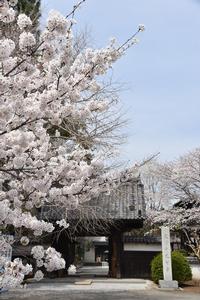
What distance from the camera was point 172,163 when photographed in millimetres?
23422

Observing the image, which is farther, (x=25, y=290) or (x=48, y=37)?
(x=25, y=290)

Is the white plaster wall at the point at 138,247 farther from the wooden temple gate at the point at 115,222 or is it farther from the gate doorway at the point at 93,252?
the wooden temple gate at the point at 115,222

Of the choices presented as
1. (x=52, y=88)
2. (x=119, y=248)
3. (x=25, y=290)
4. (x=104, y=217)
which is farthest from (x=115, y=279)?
(x=52, y=88)

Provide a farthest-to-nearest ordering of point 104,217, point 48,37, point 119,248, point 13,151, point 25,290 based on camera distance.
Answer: point 119,248
point 104,217
point 25,290
point 13,151
point 48,37

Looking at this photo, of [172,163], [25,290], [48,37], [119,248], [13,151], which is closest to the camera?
[48,37]

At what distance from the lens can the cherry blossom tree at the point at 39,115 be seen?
3.66m

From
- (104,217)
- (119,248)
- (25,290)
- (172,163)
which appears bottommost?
(25,290)

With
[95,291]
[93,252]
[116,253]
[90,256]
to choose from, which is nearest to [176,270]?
[116,253]

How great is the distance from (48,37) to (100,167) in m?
2.00

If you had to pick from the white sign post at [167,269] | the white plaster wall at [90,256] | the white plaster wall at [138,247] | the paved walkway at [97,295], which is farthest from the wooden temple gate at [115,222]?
the white plaster wall at [90,256]

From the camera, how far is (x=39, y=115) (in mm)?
3973

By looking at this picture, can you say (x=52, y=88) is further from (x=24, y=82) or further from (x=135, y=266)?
(x=135, y=266)

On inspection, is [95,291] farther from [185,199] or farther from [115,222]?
[185,199]

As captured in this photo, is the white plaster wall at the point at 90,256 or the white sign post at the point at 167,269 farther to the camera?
the white plaster wall at the point at 90,256
